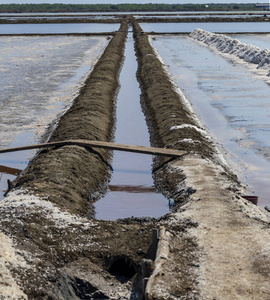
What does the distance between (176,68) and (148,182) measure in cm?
1959

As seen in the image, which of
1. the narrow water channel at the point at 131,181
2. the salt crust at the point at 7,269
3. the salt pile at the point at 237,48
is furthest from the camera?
the salt pile at the point at 237,48

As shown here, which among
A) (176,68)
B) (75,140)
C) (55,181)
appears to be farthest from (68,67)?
(55,181)

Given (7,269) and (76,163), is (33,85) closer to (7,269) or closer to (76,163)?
(76,163)

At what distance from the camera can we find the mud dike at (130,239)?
7176 mm

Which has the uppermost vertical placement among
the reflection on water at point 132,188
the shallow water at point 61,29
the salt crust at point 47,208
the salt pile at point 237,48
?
the shallow water at point 61,29

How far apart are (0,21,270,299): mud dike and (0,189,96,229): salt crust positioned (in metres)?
0.02

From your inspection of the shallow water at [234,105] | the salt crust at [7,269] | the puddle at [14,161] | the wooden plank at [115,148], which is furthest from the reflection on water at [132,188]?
the salt crust at [7,269]

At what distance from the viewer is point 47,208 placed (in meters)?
9.55

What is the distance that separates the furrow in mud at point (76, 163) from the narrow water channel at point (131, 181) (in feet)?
0.95

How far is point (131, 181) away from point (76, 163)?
1462 mm

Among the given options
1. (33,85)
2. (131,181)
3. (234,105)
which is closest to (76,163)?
(131,181)

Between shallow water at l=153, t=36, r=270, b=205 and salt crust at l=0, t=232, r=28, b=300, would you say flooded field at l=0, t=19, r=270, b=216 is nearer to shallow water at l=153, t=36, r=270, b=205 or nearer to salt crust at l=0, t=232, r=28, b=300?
shallow water at l=153, t=36, r=270, b=205

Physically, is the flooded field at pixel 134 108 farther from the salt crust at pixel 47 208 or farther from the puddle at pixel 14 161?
the salt crust at pixel 47 208

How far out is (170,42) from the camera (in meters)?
49.7
